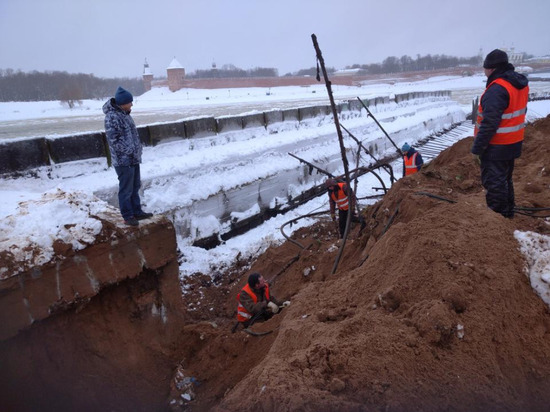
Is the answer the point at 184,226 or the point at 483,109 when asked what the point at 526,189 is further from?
the point at 184,226

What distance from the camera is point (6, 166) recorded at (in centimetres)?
558

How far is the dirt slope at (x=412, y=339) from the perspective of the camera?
2127mm

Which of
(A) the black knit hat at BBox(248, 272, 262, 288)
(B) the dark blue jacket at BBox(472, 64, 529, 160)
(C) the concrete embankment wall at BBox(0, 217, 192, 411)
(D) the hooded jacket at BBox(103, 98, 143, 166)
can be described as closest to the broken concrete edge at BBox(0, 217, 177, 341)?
(C) the concrete embankment wall at BBox(0, 217, 192, 411)

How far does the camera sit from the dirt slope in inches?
83.7

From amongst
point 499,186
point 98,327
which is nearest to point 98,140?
point 98,327

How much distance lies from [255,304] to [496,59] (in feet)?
13.1

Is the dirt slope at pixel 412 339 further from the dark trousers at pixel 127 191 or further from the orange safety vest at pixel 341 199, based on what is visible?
the orange safety vest at pixel 341 199

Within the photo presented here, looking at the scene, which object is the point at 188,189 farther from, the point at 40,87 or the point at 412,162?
the point at 40,87

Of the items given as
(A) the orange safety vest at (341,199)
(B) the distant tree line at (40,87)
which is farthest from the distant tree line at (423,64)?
(A) the orange safety vest at (341,199)

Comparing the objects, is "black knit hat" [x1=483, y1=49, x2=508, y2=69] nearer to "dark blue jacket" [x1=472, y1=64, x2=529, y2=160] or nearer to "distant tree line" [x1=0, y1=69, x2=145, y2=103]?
"dark blue jacket" [x1=472, y1=64, x2=529, y2=160]

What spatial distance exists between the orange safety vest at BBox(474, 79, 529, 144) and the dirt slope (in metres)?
0.89

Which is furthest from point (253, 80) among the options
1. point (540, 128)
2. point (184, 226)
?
point (184, 226)

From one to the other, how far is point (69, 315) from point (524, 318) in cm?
370

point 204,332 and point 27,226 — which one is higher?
point 27,226
